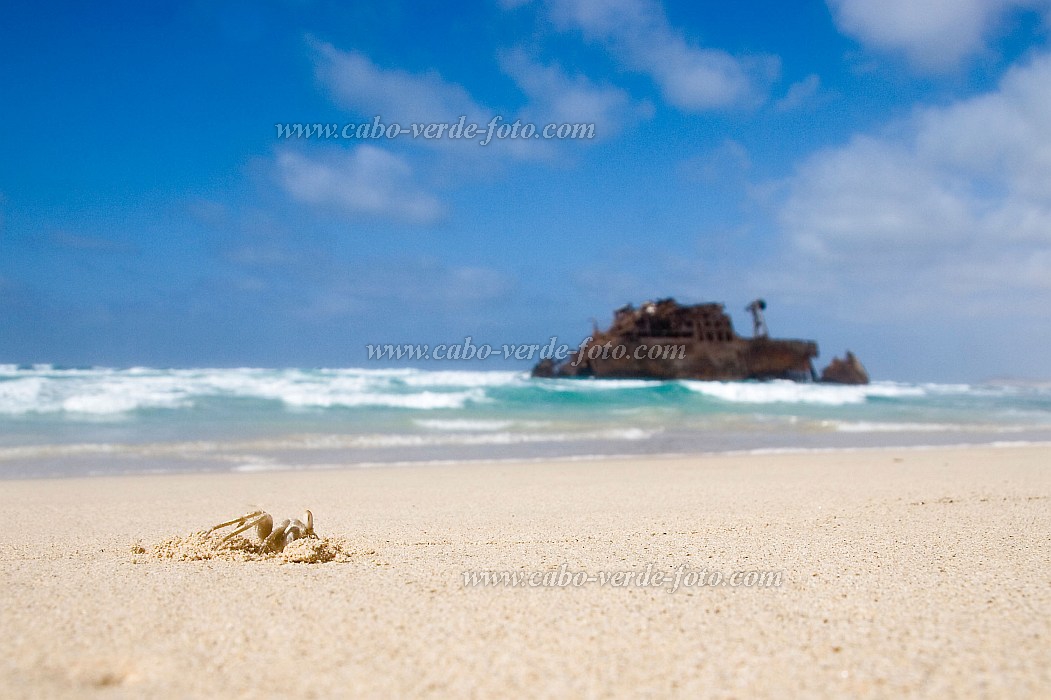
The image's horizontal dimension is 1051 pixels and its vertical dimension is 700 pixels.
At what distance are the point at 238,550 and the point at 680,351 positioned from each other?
114 feet

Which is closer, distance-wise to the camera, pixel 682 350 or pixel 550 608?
pixel 550 608

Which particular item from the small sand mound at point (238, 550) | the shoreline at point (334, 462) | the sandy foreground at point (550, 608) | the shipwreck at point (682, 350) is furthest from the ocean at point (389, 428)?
the shipwreck at point (682, 350)

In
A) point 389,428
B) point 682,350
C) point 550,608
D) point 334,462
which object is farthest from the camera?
point 682,350

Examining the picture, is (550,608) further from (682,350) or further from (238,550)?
(682,350)

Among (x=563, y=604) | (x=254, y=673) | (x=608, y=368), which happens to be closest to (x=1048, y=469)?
(x=563, y=604)

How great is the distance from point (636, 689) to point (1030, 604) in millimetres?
1489

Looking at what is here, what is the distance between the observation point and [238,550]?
3.00 metres

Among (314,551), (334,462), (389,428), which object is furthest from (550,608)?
(389,428)

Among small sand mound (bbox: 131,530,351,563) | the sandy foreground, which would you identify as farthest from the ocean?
small sand mound (bbox: 131,530,351,563)

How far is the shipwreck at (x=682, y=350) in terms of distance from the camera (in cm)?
3581

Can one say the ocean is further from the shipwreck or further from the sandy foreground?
the shipwreck

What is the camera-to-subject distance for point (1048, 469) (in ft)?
22.1

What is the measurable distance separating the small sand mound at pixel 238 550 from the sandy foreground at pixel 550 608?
81 millimetres

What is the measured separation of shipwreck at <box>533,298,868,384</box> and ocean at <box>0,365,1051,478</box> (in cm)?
1372
